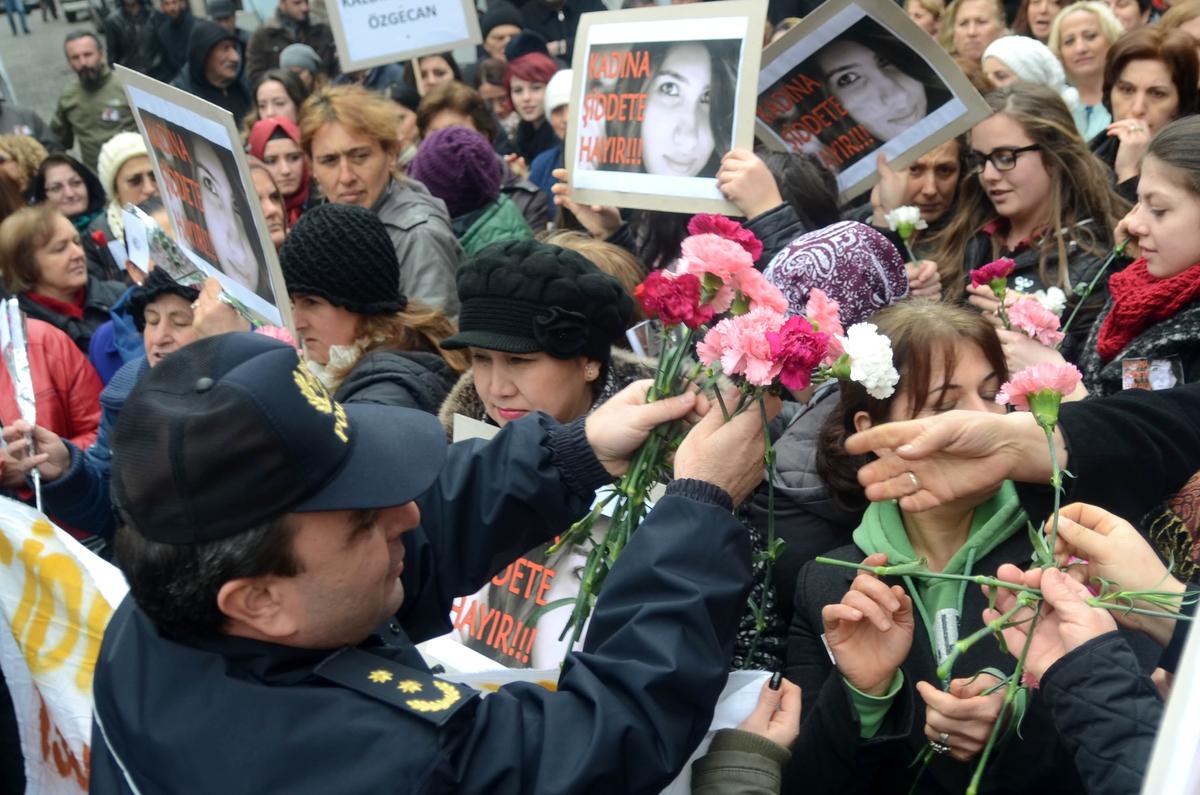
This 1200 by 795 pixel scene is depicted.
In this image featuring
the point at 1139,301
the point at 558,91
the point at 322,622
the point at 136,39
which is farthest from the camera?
the point at 136,39

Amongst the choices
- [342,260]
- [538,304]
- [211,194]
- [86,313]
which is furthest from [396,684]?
[86,313]

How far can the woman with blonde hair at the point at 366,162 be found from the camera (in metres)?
5.20

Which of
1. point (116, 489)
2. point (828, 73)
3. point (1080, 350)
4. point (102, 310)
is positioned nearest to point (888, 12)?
point (828, 73)

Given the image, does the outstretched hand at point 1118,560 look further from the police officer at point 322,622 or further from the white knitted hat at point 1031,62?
the white knitted hat at point 1031,62

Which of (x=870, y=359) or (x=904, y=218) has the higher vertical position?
(x=870, y=359)

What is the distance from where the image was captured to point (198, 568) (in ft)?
5.70

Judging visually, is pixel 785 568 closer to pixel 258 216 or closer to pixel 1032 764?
pixel 1032 764

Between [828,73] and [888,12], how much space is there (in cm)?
30

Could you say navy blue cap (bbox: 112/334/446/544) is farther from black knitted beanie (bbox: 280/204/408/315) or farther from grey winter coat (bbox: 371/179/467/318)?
grey winter coat (bbox: 371/179/467/318)

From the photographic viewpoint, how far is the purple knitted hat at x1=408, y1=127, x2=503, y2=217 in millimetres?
5832

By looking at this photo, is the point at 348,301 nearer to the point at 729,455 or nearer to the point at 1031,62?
the point at 729,455

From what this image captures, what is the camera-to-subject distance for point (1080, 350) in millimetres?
3781

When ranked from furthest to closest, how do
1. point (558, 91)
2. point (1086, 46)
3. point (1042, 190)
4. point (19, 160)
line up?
point (19, 160)
point (558, 91)
point (1086, 46)
point (1042, 190)

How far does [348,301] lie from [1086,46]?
165 inches
